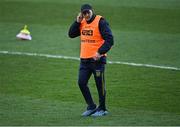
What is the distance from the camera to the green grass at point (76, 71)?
1313cm

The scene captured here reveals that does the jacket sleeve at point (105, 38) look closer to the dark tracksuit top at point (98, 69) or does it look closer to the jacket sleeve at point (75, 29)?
the dark tracksuit top at point (98, 69)

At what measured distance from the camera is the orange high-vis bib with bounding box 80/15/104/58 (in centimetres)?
1285

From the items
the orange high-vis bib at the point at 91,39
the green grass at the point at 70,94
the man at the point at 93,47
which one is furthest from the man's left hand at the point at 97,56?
the green grass at the point at 70,94

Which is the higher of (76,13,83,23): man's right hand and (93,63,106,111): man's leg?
(76,13,83,23): man's right hand

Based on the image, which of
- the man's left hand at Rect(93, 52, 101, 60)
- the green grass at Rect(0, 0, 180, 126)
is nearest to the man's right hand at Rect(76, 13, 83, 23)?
the man's left hand at Rect(93, 52, 101, 60)

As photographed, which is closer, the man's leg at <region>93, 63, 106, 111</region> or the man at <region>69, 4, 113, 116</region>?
the man at <region>69, 4, 113, 116</region>

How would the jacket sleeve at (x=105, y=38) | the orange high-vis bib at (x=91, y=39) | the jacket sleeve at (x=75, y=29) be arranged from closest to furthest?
the jacket sleeve at (x=105, y=38)
the orange high-vis bib at (x=91, y=39)
the jacket sleeve at (x=75, y=29)

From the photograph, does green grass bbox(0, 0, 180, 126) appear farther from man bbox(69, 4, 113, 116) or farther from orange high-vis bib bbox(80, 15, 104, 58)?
orange high-vis bib bbox(80, 15, 104, 58)

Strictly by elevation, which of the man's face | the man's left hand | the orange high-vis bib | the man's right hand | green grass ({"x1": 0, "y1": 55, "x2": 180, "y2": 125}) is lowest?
green grass ({"x1": 0, "y1": 55, "x2": 180, "y2": 125})

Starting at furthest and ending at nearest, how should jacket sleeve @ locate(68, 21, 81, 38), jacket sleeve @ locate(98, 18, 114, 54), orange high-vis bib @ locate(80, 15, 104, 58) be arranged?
jacket sleeve @ locate(68, 21, 81, 38) < orange high-vis bib @ locate(80, 15, 104, 58) < jacket sleeve @ locate(98, 18, 114, 54)

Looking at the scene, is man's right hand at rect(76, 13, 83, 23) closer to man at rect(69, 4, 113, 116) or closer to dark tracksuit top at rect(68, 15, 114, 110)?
man at rect(69, 4, 113, 116)

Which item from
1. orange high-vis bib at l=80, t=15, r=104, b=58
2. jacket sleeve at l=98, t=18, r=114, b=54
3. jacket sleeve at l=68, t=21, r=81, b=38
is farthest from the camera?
jacket sleeve at l=68, t=21, r=81, b=38

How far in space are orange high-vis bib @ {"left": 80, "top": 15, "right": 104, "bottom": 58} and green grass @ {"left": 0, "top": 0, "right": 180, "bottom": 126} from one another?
1179 millimetres

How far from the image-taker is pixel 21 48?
2062cm
